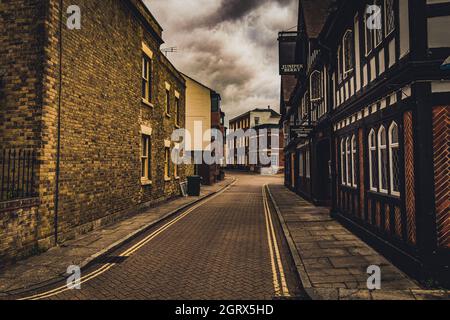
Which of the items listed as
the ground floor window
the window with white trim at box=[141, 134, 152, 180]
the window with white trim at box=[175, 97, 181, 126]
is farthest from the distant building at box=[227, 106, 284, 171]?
the ground floor window

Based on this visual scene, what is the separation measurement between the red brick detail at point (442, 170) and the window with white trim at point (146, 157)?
36.8 feet

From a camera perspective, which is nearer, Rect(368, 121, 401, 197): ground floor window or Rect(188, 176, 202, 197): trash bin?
Rect(368, 121, 401, 197): ground floor window

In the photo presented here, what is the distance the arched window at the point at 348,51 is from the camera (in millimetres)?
9186

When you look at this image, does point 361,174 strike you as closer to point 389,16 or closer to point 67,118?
point 389,16

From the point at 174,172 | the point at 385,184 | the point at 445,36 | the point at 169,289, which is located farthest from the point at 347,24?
the point at 174,172

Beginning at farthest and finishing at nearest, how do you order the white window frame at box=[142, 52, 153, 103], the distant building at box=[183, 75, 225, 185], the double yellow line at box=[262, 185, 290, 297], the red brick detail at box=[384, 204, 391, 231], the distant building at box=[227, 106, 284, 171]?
the distant building at box=[227, 106, 284, 171], the distant building at box=[183, 75, 225, 185], the white window frame at box=[142, 52, 153, 103], the red brick detail at box=[384, 204, 391, 231], the double yellow line at box=[262, 185, 290, 297]

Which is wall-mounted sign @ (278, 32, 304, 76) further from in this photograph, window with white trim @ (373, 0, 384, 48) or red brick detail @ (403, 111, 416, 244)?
red brick detail @ (403, 111, 416, 244)

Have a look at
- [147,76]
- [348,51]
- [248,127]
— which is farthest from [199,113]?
[248,127]

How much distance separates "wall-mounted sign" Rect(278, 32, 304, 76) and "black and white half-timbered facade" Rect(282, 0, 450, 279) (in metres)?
7.42

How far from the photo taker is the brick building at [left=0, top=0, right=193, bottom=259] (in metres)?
7.06

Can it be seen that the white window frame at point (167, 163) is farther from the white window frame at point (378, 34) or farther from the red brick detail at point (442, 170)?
the red brick detail at point (442, 170)

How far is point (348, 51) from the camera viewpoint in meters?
9.63

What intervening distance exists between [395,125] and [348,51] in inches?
164

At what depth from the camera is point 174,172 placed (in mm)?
19031
